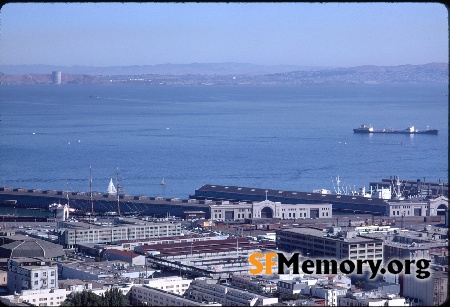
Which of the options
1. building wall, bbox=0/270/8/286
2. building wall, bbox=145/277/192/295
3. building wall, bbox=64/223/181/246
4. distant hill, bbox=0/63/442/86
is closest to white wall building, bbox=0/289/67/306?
building wall, bbox=145/277/192/295

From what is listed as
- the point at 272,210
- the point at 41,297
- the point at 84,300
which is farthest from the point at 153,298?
the point at 272,210

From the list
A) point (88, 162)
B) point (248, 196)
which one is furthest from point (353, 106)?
point (248, 196)

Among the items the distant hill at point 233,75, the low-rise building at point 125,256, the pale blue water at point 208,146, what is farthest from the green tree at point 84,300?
the distant hill at point 233,75

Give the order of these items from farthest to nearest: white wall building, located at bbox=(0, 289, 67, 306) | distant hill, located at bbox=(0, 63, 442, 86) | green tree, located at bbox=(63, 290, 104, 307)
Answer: distant hill, located at bbox=(0, 63, 442, 86) < white wall building, located at bbox=(0, 289, 67, 306) < green tree, located at bbox=(63, 290, 104, 307)

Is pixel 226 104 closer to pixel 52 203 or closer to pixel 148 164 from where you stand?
pixel 148 164

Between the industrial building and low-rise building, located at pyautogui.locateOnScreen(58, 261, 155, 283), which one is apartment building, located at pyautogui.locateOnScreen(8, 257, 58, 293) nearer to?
low-rise building, located at pyautogui.locateOnScreen(58, 261, 155, 283)

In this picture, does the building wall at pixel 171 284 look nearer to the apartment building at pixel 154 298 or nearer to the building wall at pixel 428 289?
the apartment building at pixel 154 298
